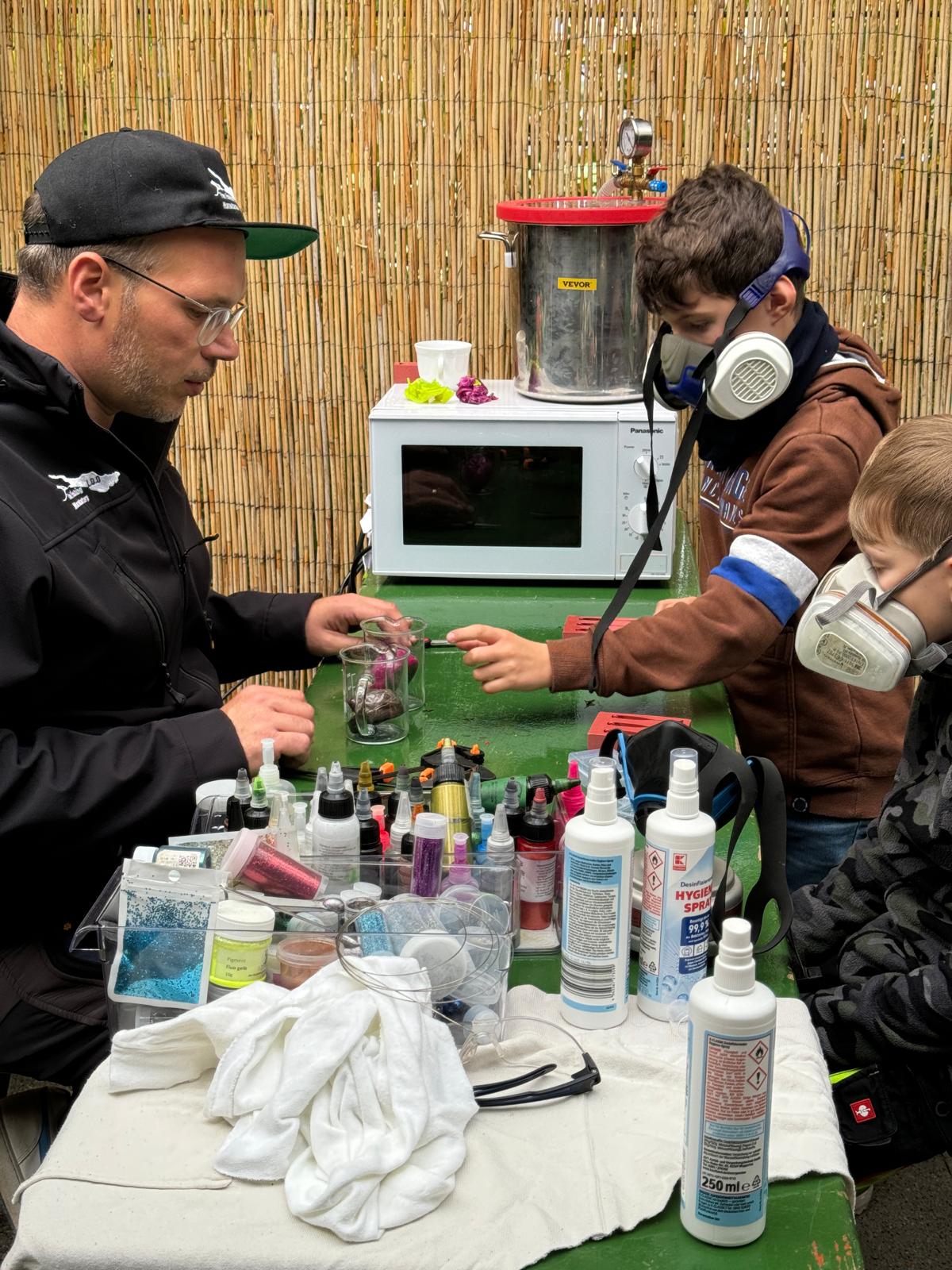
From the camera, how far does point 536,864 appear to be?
1383 mm

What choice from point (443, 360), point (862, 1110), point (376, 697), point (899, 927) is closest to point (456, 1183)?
point (862, 1110)

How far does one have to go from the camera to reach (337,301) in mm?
3584

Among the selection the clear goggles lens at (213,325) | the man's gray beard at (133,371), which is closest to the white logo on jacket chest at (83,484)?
the man's gray beard at (133,371)

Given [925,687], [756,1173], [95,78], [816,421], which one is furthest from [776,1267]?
[95,78]

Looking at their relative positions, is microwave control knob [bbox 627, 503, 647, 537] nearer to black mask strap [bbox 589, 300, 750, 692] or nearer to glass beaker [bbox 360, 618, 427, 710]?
black mask strap [bbox 589, 300, 750, 692]

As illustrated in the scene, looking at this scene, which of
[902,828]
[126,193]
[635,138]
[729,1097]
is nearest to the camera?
[729,1097]

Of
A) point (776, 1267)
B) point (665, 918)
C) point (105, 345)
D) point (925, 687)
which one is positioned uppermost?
point (105, 345)

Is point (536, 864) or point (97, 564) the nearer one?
point (536, 864)

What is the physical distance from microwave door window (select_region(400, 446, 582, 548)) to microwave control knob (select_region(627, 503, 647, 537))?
108 mm

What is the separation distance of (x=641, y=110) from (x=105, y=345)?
82.0 inches

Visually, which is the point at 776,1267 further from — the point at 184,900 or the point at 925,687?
the point at 925,687

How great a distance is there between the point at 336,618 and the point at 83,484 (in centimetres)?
62

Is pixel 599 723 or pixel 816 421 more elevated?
pixel 816 421

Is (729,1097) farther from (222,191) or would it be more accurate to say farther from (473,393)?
(473,393)
